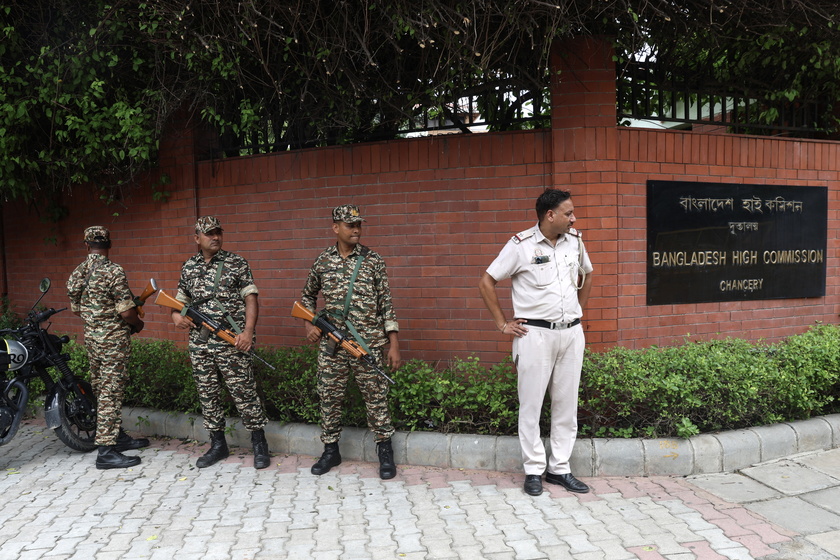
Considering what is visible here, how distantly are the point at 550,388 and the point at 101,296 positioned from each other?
130 inches

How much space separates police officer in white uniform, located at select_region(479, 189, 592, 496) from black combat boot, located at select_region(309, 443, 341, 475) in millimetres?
1338

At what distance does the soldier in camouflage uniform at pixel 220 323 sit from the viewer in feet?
14.3

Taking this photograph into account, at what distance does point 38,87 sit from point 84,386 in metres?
2.55

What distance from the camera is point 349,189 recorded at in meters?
5.19

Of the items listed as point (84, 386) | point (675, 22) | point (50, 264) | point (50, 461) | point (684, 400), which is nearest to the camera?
point (684, 400)

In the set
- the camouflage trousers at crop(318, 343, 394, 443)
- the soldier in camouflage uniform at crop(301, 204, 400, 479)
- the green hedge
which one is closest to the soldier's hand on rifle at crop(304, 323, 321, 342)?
the soldier in camouflage uniform at crop(301, 204, 400, 479)

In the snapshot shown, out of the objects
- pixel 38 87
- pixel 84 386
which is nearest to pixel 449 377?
pixel 84 386

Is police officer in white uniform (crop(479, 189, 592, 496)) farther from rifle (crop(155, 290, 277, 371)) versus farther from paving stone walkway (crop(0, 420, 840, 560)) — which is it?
rifle (crop(155, 290, 277, 371))

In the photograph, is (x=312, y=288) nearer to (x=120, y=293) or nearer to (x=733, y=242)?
(x=120, y=293)

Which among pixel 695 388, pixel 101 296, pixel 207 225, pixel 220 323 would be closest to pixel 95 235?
pixel 101 296

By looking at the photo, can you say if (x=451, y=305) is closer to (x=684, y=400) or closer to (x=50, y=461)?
(x=684, y=400)

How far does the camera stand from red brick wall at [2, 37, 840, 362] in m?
4.66

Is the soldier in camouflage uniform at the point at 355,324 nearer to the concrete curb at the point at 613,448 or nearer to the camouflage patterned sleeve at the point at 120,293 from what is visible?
the concrete curb at the point at 613,448

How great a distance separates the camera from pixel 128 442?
4.89m
